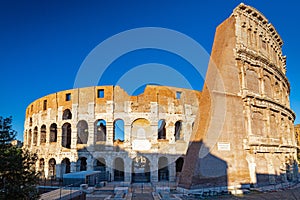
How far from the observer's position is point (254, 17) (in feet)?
79.9

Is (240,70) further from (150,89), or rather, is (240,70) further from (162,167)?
(162,167)

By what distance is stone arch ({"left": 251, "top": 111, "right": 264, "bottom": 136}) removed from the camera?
21203 mm

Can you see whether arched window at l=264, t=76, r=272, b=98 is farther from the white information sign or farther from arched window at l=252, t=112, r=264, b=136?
the white information sign

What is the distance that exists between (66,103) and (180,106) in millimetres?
13880

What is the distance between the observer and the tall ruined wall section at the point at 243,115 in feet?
57.5

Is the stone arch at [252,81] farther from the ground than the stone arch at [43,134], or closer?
farther from the ground

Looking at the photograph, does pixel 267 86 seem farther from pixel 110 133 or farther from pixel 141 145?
pixel 110 133

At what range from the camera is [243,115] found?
2016 centimetres

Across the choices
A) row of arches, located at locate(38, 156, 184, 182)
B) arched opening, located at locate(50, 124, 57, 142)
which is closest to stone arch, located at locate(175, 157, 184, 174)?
row of arches, located at locate(38, 156, 184, 182)

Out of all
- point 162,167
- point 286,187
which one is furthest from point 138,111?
point 286,187

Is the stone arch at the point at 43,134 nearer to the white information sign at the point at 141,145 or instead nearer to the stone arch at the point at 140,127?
the stone arch at the point at 140,127

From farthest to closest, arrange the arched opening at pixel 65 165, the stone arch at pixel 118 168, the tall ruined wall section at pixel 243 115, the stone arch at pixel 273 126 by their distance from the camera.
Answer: the stone arch at pixel 118 168, the arched opening at pixel 65 165, the stone arch at pixel 273 126, the tall ruined wall section at pixel 243 115

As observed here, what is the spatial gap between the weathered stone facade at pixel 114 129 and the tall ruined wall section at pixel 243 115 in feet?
32.4

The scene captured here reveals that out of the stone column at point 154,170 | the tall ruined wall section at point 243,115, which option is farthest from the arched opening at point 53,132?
the tall ruined wall section at point 243,115
